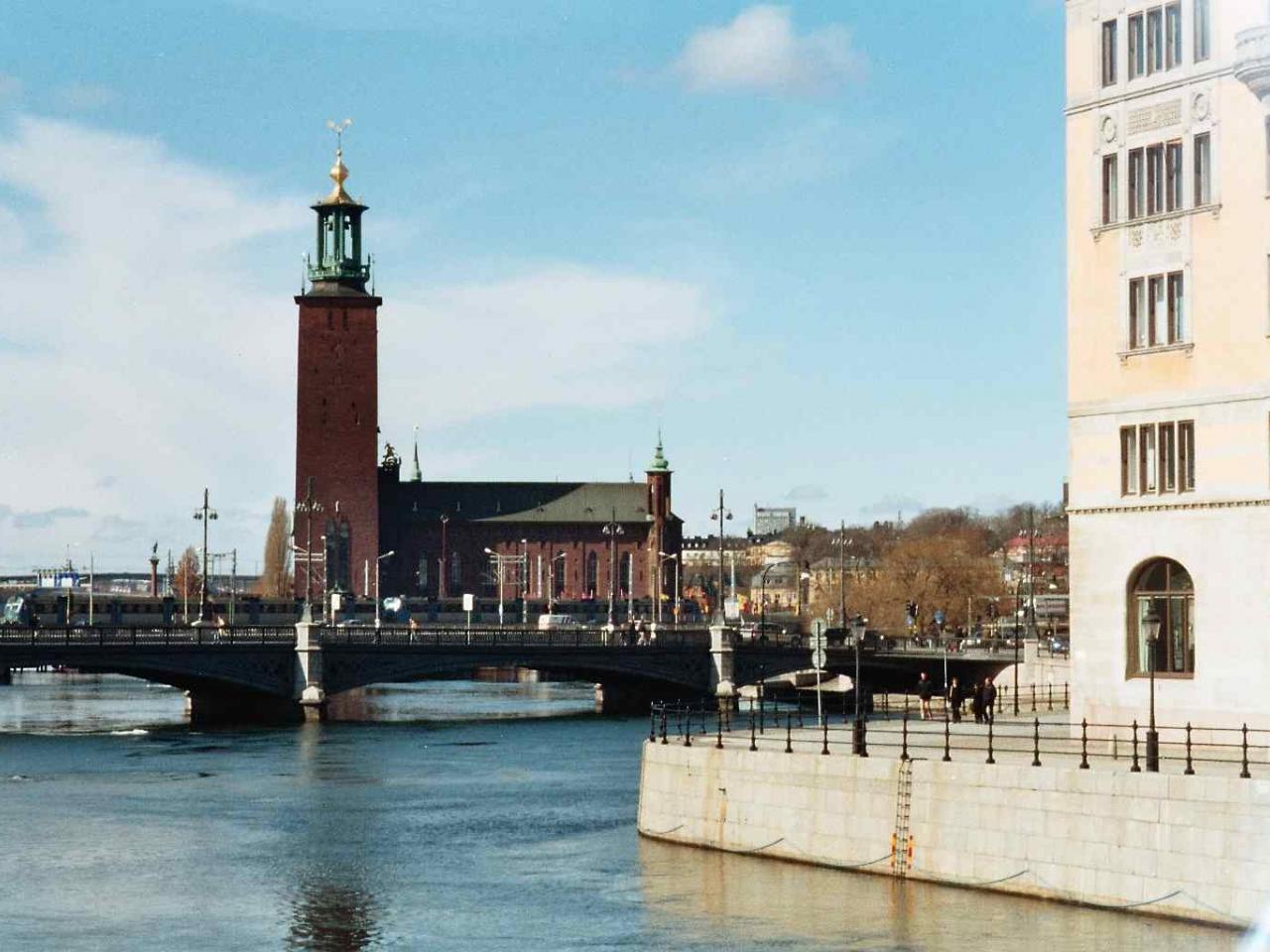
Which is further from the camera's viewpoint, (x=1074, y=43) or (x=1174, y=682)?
(x=1074, y=43)

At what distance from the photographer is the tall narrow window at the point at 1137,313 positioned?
54062mm

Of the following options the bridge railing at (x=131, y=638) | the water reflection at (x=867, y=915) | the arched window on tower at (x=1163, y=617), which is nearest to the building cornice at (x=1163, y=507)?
the arched window on tower at (x=1163, y=617)

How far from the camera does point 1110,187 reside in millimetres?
55469

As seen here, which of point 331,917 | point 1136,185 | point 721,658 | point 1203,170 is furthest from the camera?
point 721,658

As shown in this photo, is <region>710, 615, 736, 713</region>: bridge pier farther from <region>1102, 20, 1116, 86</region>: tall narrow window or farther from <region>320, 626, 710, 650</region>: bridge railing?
<region>1102, 20, 1116, 86</region>: tall narrow window

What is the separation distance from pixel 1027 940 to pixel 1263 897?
14.1 feet

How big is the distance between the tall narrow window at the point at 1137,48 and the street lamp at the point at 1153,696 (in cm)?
1289

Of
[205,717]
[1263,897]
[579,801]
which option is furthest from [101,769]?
[1263,897]

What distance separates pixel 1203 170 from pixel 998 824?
16.7 m

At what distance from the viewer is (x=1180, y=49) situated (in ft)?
176

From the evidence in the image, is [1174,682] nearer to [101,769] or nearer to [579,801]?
[579,801]

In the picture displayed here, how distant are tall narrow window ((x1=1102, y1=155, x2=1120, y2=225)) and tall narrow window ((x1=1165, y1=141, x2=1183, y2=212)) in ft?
5.38

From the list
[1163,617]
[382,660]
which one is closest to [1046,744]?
[1163,617]

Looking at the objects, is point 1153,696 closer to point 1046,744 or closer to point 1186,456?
point 1046,744
